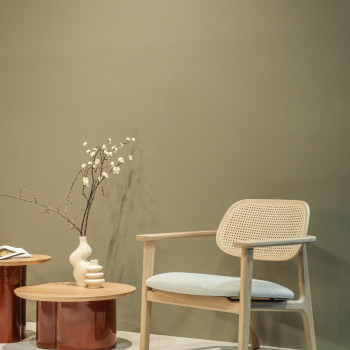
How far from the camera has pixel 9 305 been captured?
362cm

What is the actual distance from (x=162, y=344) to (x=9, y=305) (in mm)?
917

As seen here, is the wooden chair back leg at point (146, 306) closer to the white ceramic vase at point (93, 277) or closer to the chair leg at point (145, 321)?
the chair leg at point (145, 321)

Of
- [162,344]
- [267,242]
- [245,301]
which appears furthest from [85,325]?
[267,242]

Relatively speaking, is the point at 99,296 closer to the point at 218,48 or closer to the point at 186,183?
the point at 186,183

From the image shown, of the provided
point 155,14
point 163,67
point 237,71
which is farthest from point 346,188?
point 155,14

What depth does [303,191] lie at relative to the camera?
11.5 ft

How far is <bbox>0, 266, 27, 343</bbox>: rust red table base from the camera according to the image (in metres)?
3.61

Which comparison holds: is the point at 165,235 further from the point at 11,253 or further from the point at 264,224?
the point at 11,253

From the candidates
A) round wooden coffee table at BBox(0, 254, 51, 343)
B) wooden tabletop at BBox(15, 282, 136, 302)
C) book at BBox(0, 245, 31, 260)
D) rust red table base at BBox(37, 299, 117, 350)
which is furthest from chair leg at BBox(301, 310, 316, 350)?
book at BBox(0, 245, 31, 260)

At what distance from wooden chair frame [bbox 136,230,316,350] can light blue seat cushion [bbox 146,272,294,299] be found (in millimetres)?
48

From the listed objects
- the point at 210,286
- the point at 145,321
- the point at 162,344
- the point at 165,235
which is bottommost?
the point at 162,344

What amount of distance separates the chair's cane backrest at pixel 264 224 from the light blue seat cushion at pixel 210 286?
0.33 m

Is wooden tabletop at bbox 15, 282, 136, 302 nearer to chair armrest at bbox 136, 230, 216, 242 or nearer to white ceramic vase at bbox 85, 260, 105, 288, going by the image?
white ceramic vase at bbox 85, 260, 105, 288

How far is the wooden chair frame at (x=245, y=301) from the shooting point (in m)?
2.70
